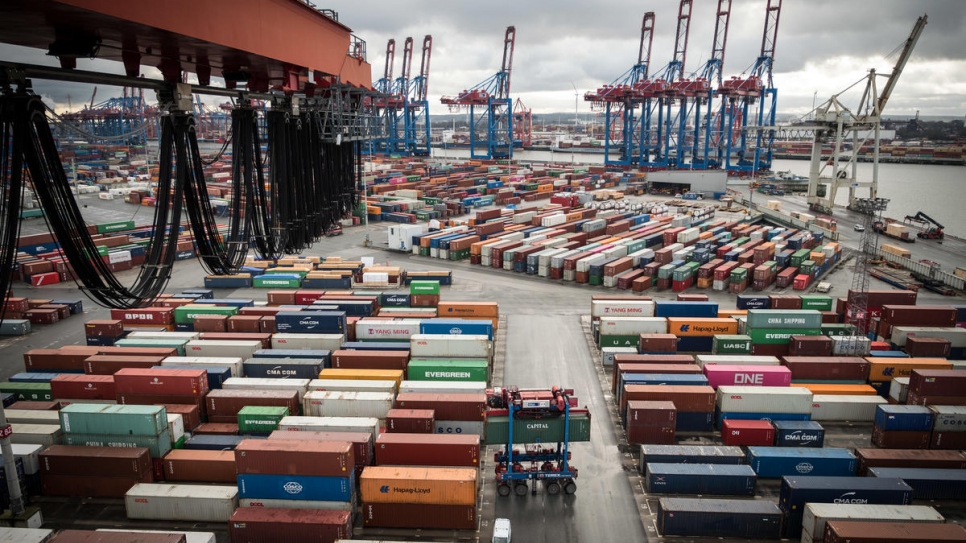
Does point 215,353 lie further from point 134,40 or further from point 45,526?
point 134,40

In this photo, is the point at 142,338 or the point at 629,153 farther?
the point at 629,153

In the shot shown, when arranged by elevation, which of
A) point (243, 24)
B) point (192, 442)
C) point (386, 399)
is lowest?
point (192, 442)

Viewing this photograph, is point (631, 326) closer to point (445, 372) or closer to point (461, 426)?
point (445, 372)

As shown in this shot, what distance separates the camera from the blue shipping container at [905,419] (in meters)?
22.0

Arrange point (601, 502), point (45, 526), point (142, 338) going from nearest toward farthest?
point (45, 526)
point (601, 502)
point (142, 338)

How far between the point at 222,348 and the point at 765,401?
24229 millimetres

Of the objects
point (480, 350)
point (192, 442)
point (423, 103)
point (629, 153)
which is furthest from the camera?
point (423, 103)

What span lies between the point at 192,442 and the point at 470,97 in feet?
346

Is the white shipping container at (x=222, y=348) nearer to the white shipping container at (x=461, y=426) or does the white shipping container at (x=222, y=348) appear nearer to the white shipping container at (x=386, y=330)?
the white shipping container at (x=386, y=330)

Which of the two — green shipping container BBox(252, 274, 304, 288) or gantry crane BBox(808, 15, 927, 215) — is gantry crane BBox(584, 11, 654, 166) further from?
green shipping container BBox(252, 274, 304, 288)

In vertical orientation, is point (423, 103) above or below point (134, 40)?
above

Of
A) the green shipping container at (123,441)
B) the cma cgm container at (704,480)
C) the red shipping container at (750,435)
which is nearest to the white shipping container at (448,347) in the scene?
the cma cgm container at (704,480)

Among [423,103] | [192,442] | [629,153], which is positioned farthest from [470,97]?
[192,442]

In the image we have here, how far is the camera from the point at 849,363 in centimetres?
2650
